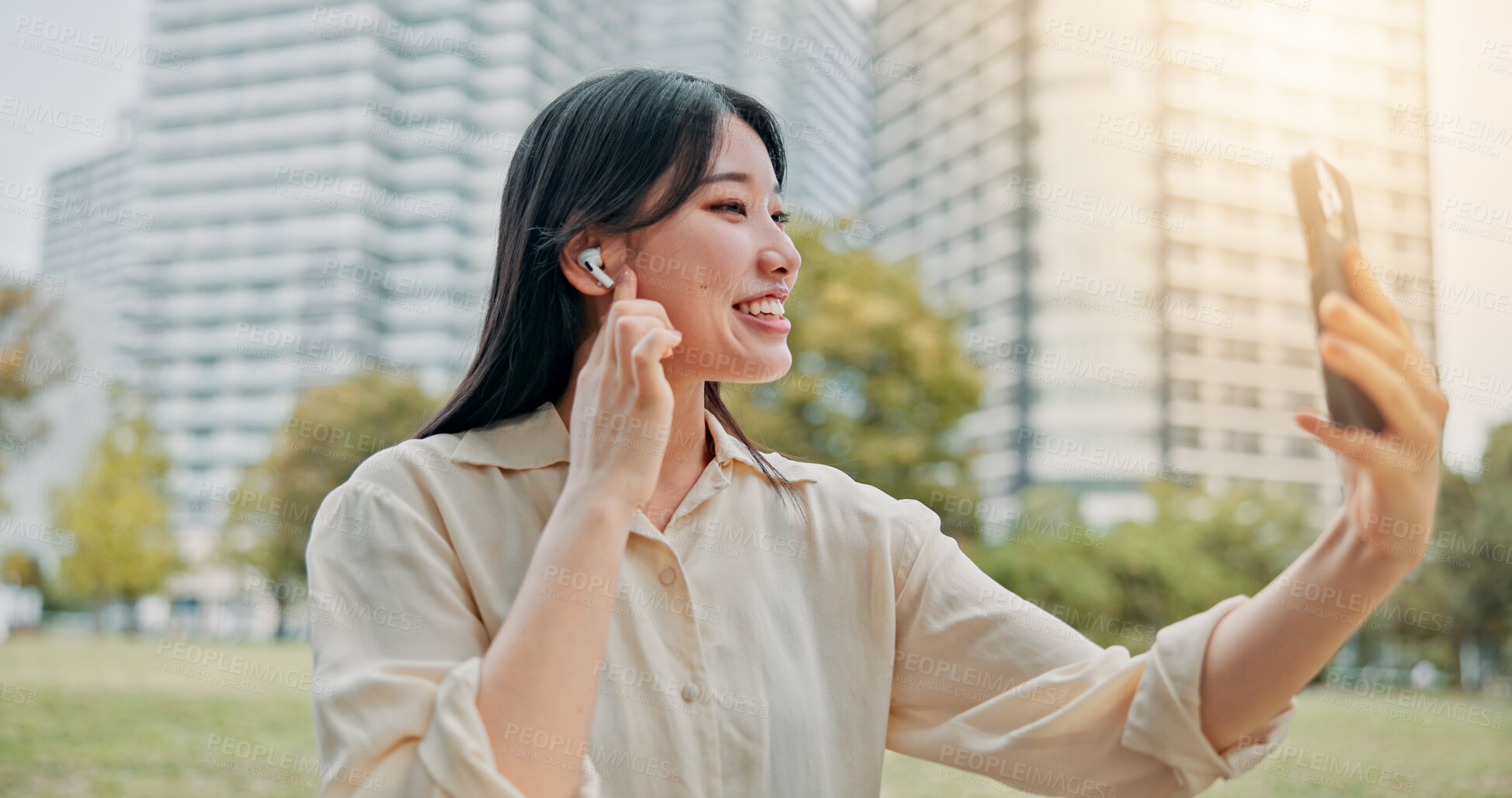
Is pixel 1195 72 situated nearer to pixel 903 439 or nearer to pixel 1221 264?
pixel 1221 264

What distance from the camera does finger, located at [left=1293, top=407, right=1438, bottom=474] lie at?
0.82m

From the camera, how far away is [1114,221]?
33719mm

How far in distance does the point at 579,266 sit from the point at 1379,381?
89 centimetres

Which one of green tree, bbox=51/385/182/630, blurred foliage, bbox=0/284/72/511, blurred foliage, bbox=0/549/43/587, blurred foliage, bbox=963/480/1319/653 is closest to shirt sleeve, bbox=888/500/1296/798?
blurred foliage, bbox=963/480/1319/653

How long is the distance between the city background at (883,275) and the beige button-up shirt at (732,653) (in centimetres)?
43

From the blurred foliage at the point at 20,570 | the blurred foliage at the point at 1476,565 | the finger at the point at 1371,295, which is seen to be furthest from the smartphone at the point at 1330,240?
the blurred foliage at the point at 20,570

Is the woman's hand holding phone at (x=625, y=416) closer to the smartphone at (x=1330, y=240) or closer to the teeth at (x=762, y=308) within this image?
the teeth at (x=762, y=308)

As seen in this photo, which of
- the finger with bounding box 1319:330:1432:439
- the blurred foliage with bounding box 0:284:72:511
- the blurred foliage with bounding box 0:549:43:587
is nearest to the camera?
the finger with bounding box 1319:330:1432:439

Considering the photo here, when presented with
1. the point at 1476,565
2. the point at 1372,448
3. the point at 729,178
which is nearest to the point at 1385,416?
the point at 1372,448

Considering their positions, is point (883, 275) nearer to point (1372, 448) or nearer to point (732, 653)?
point (732, 653)

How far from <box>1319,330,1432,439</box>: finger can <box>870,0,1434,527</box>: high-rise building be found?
1045 inches

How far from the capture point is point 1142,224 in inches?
1249

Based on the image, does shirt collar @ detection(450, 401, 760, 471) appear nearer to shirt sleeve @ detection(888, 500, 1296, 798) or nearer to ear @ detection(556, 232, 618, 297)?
ear @ detection(556, 232, 618, 297)

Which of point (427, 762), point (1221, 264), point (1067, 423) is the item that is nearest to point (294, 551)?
point (427, 762)
